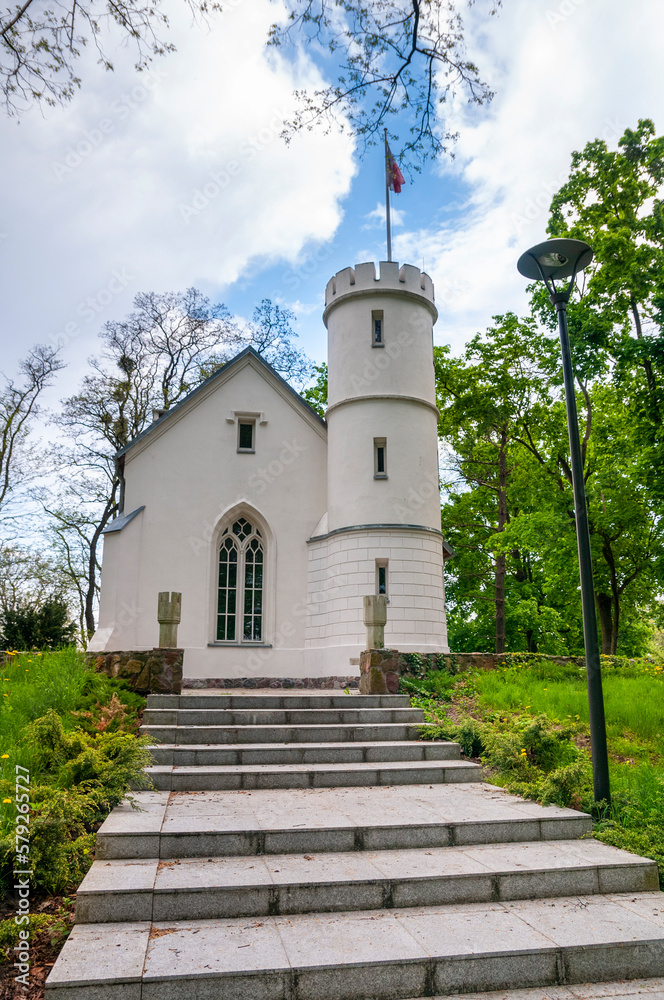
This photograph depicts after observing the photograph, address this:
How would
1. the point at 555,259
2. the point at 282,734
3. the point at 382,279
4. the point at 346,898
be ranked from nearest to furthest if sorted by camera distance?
the point at 346,898, the point at 555,259, the point at 282,734, the point at 382,279

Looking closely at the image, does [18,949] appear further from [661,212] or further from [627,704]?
[661,212]

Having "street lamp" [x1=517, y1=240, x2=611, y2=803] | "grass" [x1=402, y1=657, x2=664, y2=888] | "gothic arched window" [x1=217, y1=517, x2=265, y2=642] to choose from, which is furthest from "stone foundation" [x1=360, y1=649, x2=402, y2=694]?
"gothic arched window" [x1=217, y1=517, x2=265, y2=642]

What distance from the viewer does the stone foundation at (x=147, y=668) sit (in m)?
10.0

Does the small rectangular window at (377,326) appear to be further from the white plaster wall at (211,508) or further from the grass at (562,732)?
the grass at (562,732)

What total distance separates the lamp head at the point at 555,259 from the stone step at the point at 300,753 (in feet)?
18.0

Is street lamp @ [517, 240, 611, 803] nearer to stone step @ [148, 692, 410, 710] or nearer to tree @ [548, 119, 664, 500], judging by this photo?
stone step @ [148, 692, 410, 710]

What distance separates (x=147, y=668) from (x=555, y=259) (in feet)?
25.1

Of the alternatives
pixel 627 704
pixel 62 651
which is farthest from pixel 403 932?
pixel 62 651

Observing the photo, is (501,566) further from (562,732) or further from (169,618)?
(562,732)

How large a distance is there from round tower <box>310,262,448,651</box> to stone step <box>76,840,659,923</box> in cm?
937

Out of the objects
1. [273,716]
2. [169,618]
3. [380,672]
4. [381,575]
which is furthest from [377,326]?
[273,716]

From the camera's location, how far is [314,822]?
5703mm

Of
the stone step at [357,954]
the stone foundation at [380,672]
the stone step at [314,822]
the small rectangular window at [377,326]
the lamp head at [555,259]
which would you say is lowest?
the stone step at [357,954]

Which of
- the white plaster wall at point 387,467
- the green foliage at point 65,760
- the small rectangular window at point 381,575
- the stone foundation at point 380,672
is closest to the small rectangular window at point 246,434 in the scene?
the white plaster wall at point 387,467
